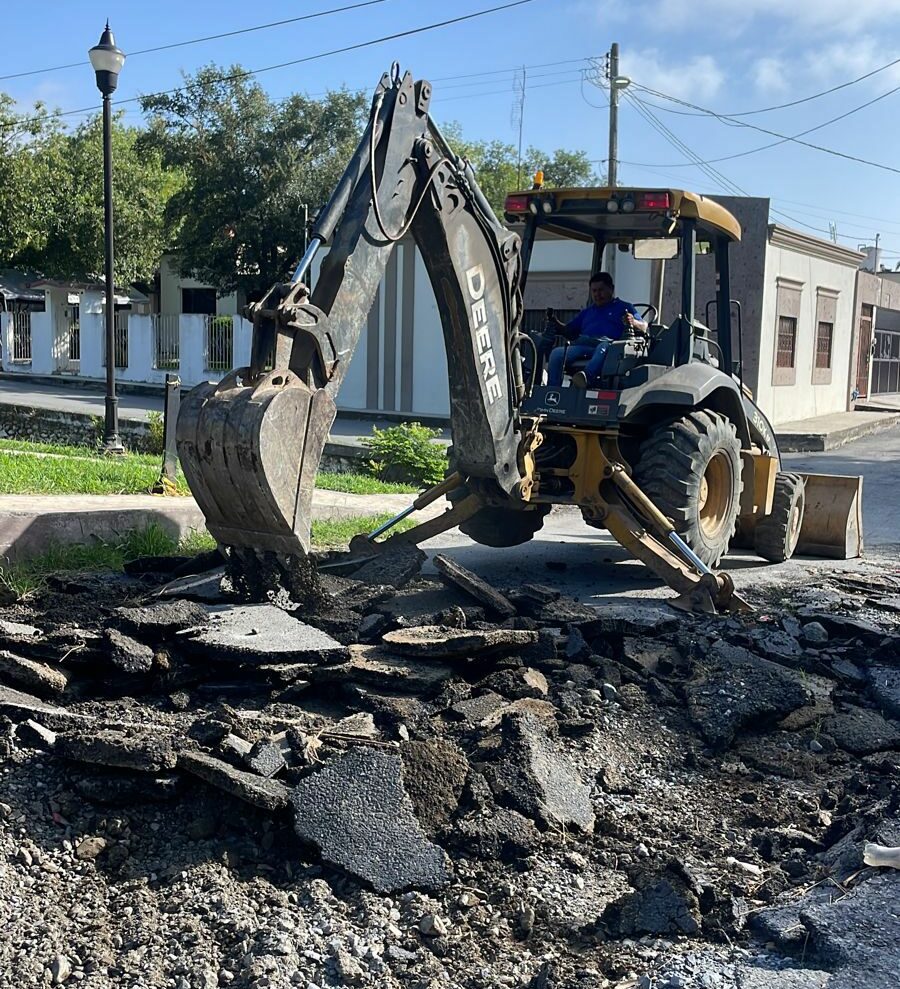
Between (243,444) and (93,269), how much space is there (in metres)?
34.0

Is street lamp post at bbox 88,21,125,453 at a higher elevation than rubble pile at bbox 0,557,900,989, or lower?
higher

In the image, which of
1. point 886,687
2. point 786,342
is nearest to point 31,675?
point 886,687

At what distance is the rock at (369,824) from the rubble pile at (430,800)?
0.04ft

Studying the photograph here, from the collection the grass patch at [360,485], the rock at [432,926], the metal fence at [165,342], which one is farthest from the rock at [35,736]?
the metal fence at [165,342]

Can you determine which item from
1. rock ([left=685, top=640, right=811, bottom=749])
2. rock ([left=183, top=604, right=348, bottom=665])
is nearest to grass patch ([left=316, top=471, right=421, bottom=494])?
rock ([left=183, top=604, right=348, bottom=665])

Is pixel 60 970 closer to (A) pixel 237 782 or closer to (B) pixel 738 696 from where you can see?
(A) pixel 237 782

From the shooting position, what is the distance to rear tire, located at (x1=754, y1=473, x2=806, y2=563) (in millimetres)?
9594

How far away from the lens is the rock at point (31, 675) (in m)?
5.03

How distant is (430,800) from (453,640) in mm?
1272

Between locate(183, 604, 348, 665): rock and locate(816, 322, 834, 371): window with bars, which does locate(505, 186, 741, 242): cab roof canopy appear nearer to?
locate(183, 604, 348, 665): rock

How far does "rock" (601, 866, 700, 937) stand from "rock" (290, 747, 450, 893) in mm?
629

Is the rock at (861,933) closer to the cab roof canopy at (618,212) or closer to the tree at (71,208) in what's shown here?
the cab roof canopy at (618,212)

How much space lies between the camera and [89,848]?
4.07 meters

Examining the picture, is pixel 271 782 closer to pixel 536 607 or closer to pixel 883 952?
pixel 883 952
